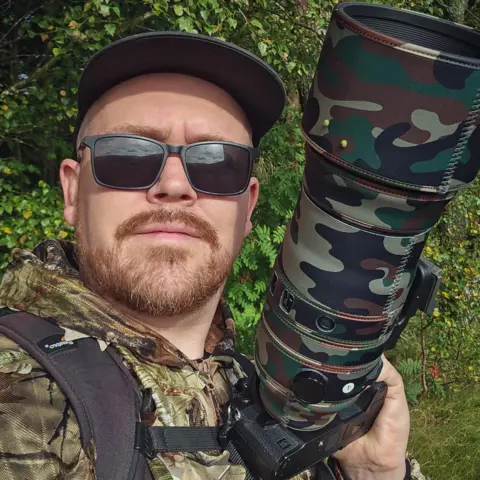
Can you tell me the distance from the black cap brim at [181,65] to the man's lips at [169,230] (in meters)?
0.59

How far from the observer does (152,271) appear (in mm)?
1705

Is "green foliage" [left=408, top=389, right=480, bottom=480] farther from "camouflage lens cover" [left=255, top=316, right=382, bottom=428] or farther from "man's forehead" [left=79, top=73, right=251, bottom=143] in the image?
"man's forehead" [left=79, top=73, right=251, bottom=143]

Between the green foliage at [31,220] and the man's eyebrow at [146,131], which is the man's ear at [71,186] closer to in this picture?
the man's eyebrow at [146,131]

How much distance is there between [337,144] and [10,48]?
5092 mm

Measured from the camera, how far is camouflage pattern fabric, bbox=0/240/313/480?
1.14m

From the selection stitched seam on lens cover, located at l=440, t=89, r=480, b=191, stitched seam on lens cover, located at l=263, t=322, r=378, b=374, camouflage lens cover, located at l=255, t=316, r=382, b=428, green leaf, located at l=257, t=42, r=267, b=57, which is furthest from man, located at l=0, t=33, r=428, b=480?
green leaf, located at l=257, t=42, r=267, b=57

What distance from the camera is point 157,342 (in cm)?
156

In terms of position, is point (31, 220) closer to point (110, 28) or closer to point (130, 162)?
point (110, 28)

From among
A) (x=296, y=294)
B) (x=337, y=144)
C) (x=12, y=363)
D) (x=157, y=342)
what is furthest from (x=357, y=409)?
(x=12, y=363)

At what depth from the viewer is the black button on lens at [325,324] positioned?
126 cm

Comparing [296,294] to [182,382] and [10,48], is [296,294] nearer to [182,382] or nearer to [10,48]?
[182,382]

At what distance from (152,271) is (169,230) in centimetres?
15

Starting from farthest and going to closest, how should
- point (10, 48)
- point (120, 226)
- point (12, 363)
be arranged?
point (10, 48) → point (120, 226) → point (12, 363)

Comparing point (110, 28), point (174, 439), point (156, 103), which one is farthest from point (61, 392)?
point (110, 28)
